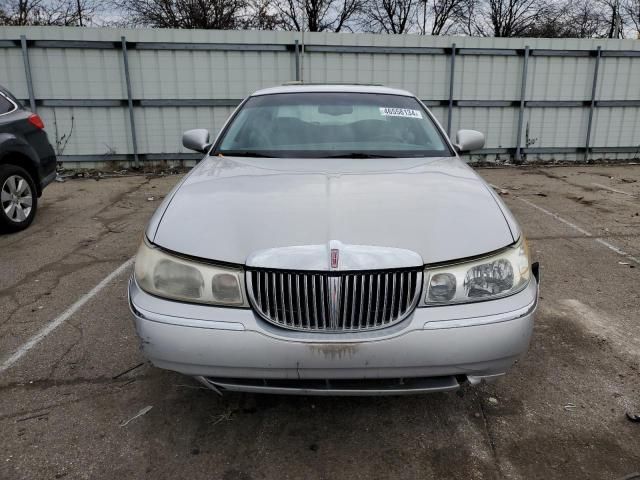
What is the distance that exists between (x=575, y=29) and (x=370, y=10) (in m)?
12.9

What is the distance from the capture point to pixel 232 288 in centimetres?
199

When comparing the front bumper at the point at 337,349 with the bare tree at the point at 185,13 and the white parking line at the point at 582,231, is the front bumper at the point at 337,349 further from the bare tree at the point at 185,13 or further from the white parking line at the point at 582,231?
the bare tree at the point at 185,13

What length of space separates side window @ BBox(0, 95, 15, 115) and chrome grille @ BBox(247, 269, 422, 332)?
517 cm

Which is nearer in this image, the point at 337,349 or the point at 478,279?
the point at 337,349

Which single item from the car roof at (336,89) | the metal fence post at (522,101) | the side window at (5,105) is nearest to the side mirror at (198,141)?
the car roof at (336,89)

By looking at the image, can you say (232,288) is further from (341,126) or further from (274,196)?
(341,126)

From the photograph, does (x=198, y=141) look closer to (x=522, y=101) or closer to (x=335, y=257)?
(x=335, y=257)

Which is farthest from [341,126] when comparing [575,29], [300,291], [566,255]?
[575,29]

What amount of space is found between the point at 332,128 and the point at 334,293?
1806 millimetres

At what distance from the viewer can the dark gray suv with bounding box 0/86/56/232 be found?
552 cm

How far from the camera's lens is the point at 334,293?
75.4 inches

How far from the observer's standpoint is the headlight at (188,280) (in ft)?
6.53

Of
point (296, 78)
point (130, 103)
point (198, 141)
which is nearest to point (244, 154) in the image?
point (198, 141)

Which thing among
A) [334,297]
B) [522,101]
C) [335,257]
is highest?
[522,101]
